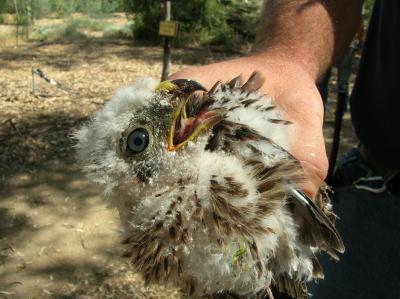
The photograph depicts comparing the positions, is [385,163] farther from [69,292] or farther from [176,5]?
[176,5]

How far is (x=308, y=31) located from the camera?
1.53 m

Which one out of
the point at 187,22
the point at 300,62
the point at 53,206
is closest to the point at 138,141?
the point at 300,62

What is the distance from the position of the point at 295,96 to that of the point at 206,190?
0.46 meters

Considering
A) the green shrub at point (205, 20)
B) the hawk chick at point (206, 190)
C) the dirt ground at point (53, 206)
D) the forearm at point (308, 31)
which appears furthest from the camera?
the green shrub at point (205, 20)

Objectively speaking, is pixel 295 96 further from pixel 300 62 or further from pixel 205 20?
pixel 205 20

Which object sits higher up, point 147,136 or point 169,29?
point 147,136

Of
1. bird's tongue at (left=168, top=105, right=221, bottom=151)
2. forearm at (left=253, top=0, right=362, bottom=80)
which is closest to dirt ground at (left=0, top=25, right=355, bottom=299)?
bird's tongue at (left=168, top=105, right=221, bottom=151)

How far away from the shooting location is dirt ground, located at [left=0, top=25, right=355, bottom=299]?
2895mm

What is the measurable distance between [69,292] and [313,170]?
217 cm

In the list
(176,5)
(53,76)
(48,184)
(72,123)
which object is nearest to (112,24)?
(176,5)

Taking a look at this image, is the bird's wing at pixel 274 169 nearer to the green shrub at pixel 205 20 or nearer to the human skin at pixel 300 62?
the human skin at pixel 300 62

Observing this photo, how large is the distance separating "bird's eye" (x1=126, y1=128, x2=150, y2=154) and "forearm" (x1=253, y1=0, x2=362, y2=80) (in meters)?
0.65

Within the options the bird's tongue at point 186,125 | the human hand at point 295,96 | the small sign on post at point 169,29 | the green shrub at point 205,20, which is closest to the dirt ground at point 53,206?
the bird's tongue at point 186,125

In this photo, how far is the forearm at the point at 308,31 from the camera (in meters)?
1.50
